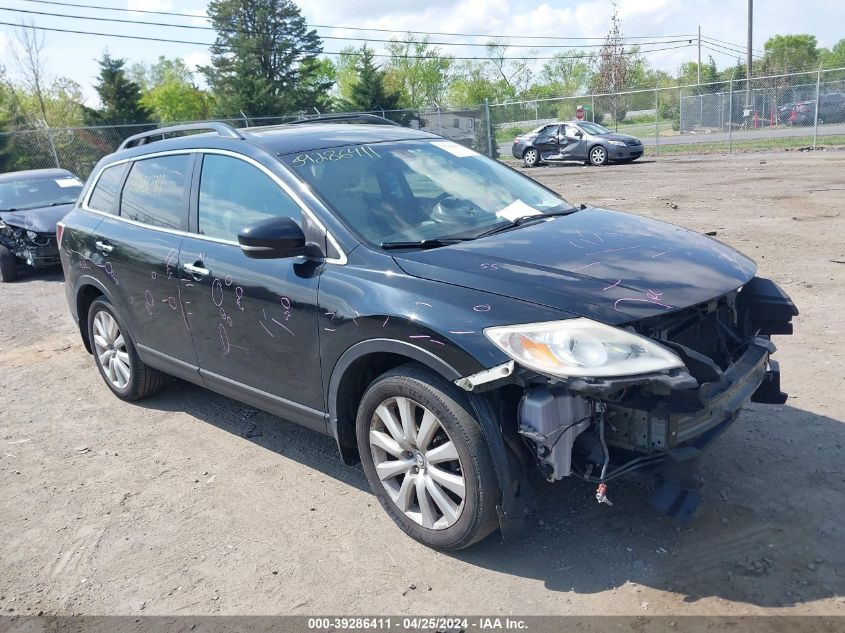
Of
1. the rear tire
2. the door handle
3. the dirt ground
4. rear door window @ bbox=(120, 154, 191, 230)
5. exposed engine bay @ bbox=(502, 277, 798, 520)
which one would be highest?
rear door window @ bbox=(120, 154, 191, 230)

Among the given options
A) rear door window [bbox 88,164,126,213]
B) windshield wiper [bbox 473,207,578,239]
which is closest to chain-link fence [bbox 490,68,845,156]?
windshield wiper [bbox 473,207,578,239]

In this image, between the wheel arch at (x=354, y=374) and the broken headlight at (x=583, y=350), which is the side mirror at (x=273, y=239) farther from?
the broken headlight at (x=583, y=350)

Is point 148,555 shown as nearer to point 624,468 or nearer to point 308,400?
point 308,400

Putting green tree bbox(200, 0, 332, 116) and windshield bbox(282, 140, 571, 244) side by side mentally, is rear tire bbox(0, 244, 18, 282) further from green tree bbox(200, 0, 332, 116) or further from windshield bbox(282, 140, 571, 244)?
green tree bbox(200, 0, 332, 116)

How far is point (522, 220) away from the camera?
411 centimetres

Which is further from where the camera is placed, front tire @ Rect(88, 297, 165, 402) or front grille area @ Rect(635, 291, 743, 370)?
front tire @ Rect(88, 297, 165, 402)

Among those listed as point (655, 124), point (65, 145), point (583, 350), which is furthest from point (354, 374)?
point (655, 124)

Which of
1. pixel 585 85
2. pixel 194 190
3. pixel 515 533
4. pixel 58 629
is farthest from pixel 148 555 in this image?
pixel 585 85

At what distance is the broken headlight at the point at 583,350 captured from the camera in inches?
112

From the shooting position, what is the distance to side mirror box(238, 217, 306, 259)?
11.5ft

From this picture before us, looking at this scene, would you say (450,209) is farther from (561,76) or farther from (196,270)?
(561,76)

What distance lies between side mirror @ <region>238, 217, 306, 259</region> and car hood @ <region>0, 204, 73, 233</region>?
8.44 m

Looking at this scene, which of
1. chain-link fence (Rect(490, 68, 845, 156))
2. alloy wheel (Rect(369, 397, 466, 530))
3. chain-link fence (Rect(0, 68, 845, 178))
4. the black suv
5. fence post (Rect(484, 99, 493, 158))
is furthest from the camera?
fence post (Rect(484, 99, 493, 158))

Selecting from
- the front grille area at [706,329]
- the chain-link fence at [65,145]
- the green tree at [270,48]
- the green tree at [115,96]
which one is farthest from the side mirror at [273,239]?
the green tree at [270,48]
